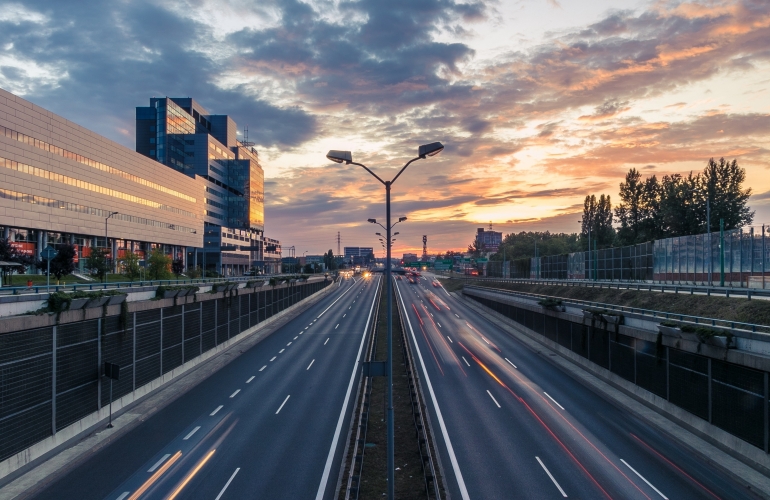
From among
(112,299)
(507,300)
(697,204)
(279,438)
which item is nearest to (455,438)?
(279,438)

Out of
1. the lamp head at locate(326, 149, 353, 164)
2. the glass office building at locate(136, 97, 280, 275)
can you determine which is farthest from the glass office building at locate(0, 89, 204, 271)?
the lamp head at locate(326, 149, 353, 164)

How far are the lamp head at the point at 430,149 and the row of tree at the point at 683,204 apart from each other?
5642 cm

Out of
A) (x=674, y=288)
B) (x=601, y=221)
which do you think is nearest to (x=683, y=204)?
(x=601, y=221)

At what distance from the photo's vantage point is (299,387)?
3469 cm

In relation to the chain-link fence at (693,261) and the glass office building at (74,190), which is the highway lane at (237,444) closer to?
the chain-link fence at (693,261)

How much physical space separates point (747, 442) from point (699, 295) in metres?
22.1

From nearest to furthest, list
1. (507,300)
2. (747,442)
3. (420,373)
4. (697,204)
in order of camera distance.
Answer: (747,442) < (420,373) < (507,300) < (697,204)

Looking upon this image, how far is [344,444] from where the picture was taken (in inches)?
934

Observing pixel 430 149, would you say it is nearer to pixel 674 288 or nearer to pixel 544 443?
pixel 544 443

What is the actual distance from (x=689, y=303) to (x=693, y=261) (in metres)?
10.7

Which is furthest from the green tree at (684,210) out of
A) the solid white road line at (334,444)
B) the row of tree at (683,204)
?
the solid white road line at (334,444)

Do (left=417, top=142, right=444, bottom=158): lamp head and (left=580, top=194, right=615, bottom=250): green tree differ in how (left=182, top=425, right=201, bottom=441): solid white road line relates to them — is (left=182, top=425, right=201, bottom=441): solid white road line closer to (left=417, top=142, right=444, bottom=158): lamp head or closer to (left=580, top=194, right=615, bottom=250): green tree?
(left=417, top=142, right=444, bottom=158): lamp head

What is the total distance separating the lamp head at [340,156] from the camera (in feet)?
57.2

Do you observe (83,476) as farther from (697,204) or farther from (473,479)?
(697,204)
